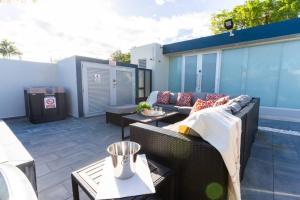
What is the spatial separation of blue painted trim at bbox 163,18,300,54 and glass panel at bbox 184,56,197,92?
1.83 feet

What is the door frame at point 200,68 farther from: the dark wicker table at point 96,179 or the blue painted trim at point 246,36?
→ the dark wicker table at point 96,179

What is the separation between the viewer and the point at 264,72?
508cm

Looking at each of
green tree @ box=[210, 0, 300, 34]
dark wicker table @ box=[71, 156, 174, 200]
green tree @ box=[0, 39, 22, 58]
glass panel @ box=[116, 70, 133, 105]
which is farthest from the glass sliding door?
green tree @ box=[0, 39, 22, 58]

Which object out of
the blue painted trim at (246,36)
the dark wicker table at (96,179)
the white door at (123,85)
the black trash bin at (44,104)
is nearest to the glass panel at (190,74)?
the blue painted trim at (246,36)

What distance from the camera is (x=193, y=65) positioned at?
260 inches

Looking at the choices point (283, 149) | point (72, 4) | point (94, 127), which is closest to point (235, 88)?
point (283, 149)

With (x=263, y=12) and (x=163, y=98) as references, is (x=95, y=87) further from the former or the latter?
(x=263, y=12)

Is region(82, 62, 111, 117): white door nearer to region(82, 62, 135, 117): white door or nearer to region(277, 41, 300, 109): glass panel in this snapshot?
region(82, 62, 135, 117): white door

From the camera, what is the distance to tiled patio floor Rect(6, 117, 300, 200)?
1.60 metres

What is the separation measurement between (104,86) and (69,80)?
113cm

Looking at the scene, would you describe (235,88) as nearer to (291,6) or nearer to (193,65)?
(193,65)

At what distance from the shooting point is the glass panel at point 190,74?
657 centimetres

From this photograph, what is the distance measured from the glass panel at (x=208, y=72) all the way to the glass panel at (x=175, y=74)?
120cm

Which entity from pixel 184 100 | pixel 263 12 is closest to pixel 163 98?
pixel 184 100
